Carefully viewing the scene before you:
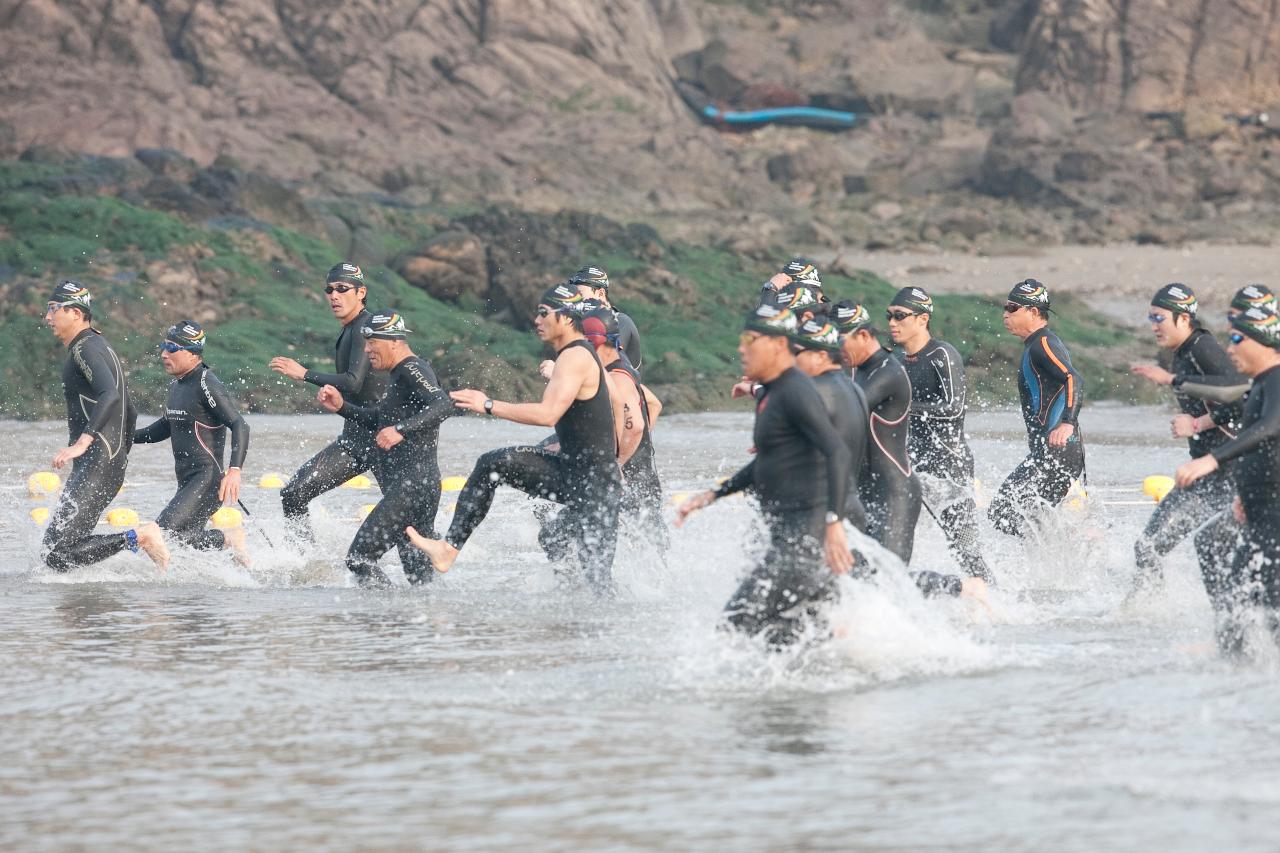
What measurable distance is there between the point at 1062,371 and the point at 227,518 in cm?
544

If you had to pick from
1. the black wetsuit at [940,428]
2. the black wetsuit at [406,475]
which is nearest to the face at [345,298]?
the black wetsuit at [406,475]

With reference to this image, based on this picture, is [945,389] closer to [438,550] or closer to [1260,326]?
[1260,326]

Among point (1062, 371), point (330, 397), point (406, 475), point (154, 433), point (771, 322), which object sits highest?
point (771, 322)

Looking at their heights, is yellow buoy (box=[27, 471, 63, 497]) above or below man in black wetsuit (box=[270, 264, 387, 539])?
below

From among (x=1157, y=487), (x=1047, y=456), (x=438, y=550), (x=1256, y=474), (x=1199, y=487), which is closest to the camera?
(x=1256, y=474)

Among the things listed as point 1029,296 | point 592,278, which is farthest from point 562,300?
point 1029,296

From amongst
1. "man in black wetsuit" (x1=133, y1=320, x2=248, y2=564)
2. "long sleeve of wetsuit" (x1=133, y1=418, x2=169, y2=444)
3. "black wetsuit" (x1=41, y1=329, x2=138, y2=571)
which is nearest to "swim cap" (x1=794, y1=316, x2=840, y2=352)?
"man in black wetsuit" (x1=133, y1=320, x2=248, y2=564)

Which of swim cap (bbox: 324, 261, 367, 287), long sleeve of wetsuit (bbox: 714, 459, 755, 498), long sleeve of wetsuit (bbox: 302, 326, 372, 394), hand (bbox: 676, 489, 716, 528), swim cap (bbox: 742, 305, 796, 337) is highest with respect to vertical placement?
swim cap (bbox: 324, 261, 367, 287)

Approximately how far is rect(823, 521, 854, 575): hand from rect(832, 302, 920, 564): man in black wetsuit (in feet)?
5.22

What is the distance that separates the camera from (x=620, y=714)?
25.3ft

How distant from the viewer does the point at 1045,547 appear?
1163 cm

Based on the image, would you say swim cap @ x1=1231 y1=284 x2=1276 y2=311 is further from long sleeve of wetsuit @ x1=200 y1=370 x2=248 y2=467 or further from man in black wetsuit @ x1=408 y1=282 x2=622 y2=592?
long sleeve of wetsuit @ x1=200 y1=370 x2=248 y2=467

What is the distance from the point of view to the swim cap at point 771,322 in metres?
7.91

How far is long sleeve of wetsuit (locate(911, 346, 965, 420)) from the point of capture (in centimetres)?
1072
